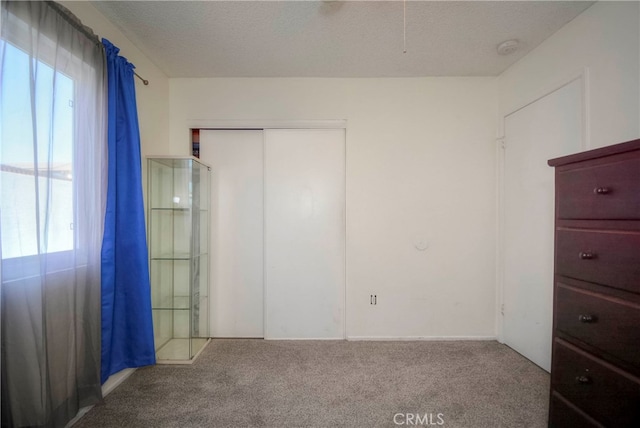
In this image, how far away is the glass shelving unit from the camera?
2164 mm

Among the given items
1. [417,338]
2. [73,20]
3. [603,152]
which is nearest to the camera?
[603,152]

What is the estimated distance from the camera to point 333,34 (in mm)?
1882

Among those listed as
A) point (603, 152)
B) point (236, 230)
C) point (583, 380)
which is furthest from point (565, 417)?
point (236, 230)

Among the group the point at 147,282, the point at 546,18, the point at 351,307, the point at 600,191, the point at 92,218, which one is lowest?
the point at 351,307

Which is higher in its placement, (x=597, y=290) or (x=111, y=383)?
(x=597, y=290)

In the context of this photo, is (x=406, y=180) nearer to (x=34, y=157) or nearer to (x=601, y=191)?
(x=601, y=191)

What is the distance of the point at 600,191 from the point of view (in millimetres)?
1052

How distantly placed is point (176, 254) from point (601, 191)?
2.73 metres

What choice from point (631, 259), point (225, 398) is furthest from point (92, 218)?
point (631, 259)

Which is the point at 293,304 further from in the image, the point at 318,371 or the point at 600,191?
the point at 600,191

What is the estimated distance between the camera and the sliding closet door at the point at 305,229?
2.51 metres

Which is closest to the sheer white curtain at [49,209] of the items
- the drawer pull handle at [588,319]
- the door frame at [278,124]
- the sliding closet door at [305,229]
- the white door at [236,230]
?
the door frame at [278,124]

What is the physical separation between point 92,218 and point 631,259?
2584 millimetres

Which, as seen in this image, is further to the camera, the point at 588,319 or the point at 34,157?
the point at 34,157
